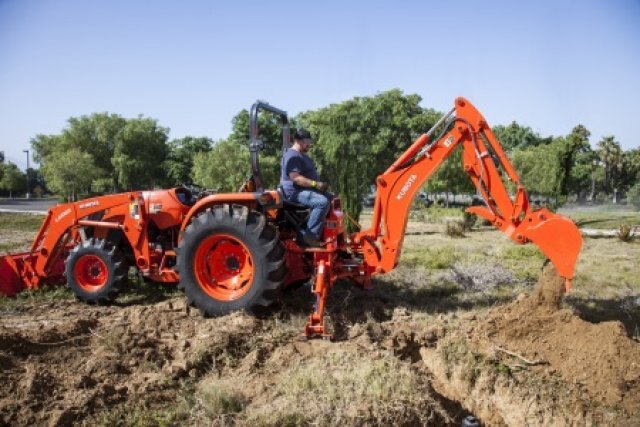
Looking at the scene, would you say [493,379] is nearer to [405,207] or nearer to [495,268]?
[405,207]

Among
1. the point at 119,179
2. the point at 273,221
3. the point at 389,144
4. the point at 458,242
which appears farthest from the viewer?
the point at 119,179

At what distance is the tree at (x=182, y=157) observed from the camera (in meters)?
42.5

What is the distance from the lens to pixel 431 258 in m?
10.7

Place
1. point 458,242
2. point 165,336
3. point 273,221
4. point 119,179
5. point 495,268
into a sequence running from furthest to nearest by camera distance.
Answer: point 119,179 < point 458,242 < point 495,268 < point 273,221 < point 165,336

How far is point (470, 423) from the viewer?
372cm

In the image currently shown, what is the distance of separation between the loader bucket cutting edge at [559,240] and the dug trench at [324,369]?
40 centimetres

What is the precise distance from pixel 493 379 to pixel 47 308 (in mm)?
5725

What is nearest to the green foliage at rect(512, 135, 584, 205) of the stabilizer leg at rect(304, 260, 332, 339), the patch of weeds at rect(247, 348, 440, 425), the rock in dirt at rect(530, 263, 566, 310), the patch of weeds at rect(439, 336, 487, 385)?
the rock in dirt at rect(530, 263, 566, 310)

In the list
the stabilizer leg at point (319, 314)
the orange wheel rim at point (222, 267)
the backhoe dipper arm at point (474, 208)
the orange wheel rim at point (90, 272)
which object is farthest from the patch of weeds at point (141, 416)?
the orange wheel rim at point (90, 272)

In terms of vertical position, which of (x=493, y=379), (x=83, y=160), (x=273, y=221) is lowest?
(x=493, y=379)

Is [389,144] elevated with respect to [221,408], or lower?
elevated

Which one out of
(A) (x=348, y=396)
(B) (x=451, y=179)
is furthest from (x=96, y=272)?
(B) (x=451, y=179)

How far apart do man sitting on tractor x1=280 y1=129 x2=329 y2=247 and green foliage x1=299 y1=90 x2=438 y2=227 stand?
23.8 metres

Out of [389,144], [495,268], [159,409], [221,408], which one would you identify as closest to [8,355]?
[159,409]
